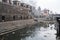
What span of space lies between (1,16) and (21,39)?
8.03 meters

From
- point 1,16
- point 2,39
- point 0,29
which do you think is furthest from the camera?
point 1,16

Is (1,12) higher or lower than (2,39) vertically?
higher

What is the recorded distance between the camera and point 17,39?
44.1 ft

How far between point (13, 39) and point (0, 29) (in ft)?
12.0

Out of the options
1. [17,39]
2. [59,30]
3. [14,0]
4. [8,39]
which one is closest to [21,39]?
[17,39]

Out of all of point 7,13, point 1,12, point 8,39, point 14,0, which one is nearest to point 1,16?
point 1,12

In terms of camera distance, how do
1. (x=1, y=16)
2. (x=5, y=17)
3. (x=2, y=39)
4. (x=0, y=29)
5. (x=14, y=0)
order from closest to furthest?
(x=2, y=39), (x=0, y=29), (x=1, y=16), (x=5, y=17), (x=14, y=0)

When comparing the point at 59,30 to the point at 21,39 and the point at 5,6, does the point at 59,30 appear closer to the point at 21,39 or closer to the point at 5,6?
the point at 21,39

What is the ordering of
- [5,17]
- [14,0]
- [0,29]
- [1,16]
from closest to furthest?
[0,29]
[1,16]
[5,17]
[14,0]

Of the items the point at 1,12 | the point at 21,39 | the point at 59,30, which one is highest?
the point at 1,12

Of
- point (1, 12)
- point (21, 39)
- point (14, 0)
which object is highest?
point (14, 0)

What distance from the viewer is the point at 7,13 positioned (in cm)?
2253

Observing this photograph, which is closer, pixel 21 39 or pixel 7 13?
pixel 21 39

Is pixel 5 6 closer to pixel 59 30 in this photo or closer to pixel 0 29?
pixel 0 29
